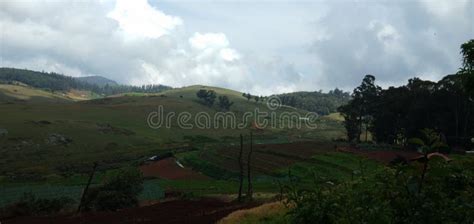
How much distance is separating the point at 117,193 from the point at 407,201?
43424 millimetres

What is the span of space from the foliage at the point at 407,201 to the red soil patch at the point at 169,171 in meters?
67.9

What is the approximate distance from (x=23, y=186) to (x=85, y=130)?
64.0 metres

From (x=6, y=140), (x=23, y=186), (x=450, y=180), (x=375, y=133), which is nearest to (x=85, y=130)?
(x=6, y=140)

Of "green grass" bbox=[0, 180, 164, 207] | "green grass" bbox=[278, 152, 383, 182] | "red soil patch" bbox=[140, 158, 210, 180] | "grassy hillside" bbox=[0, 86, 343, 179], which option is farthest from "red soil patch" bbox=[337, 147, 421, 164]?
"grassy hillside" bbox=[0, 86, 343, 179]

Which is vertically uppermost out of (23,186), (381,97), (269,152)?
(381,97)

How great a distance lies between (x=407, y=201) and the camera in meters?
7.89

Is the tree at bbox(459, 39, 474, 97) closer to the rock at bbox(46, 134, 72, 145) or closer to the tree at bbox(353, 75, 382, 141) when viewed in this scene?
the tree at bbox(353, 75, 382, 141)

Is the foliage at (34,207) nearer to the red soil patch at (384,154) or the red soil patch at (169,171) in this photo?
the red soil patch at (169,171)

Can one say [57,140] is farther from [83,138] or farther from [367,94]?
[367,94]

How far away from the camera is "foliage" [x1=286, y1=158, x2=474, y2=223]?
25.0ft

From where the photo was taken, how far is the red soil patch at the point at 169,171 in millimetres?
78356

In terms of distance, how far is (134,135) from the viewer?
14750cm

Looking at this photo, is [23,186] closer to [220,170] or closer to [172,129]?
[220,170]

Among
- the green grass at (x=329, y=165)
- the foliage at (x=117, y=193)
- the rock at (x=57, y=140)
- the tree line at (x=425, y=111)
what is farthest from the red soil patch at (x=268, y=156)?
the rock at (x=57, y=140)
